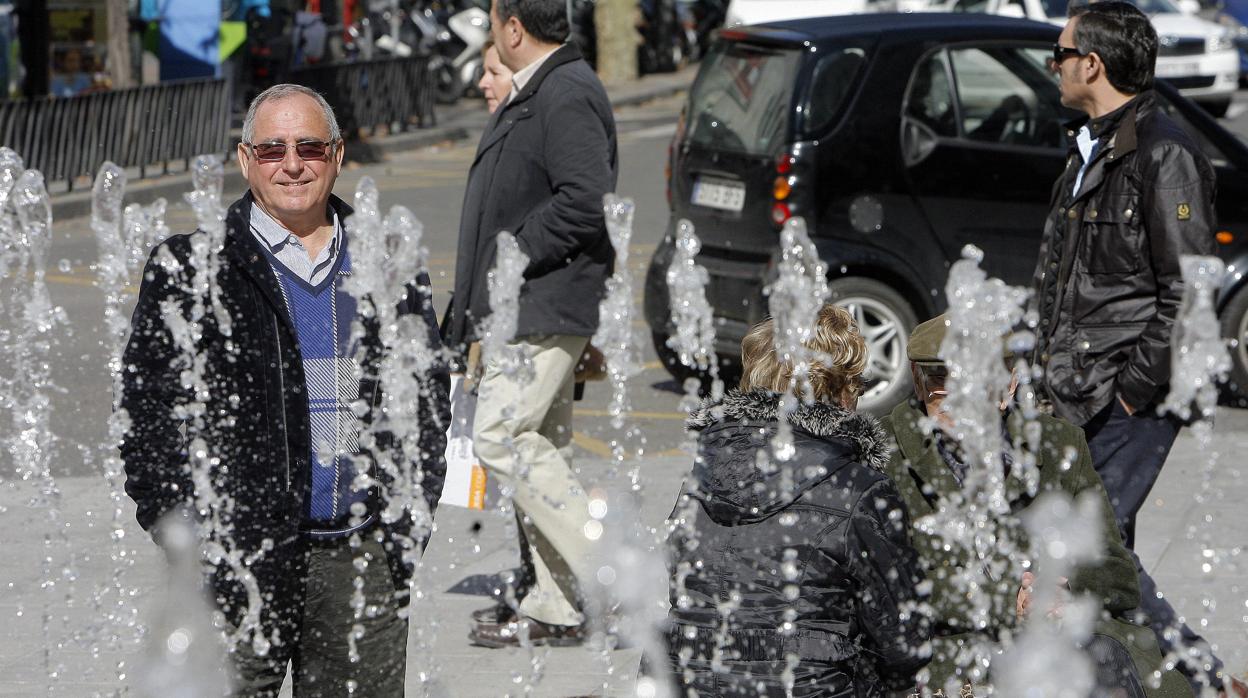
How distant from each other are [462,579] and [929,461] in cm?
294

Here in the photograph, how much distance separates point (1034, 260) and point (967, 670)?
544 cm

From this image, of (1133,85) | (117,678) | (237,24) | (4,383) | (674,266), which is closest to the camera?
(1133,85)

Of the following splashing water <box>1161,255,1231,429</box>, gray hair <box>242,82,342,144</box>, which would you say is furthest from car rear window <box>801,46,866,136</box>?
gray hair <box>242,82,342,144</box>

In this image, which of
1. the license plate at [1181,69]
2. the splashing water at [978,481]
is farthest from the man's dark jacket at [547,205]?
the license plate at [1181,69]

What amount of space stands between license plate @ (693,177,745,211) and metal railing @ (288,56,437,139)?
11.7 meters

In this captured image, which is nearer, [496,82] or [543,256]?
[543,256]

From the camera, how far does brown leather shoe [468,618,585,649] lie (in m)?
5.68

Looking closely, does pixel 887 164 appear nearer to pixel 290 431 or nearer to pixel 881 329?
pixel 881 329

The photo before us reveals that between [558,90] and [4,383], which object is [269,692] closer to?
[558,90]

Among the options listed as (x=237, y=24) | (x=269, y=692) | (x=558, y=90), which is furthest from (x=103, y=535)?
(x=237, y=24)

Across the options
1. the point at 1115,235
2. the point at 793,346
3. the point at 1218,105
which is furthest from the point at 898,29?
the point at 1218,105

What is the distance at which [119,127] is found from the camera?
17.5 metres

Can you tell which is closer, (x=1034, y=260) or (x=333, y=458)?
(x=333, y=458)

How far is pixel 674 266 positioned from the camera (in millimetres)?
8914
